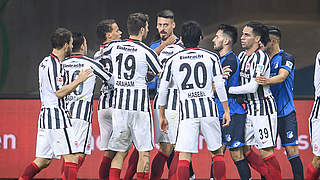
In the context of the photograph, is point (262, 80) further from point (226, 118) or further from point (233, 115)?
point (226, 118)

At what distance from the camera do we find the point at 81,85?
932cm

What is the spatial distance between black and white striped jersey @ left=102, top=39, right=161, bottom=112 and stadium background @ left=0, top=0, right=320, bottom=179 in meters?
2.10

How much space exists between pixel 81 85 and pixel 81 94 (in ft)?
0.35

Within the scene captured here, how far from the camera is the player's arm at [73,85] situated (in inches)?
333

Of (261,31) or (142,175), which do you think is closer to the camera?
(142,175)

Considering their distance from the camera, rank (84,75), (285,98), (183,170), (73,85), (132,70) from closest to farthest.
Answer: (183,170)
(73,85)
(84,75)
(132,70)
(285,98)

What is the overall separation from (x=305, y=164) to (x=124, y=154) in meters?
3.18

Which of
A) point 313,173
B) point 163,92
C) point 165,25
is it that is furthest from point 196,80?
point 313,173

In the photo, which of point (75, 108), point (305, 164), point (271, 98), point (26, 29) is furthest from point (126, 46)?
point (305, 164)

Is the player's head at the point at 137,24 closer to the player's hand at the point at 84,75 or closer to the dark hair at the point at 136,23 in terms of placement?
the dark hair at the point at 136,23

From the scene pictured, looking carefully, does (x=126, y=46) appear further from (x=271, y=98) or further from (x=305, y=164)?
(x=305, y=164)

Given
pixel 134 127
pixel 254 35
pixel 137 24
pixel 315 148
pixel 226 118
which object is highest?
pixel 137 24

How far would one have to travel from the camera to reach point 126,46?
352 inches

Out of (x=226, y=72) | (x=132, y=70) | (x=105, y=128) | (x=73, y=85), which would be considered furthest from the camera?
(x=105, y=128)
